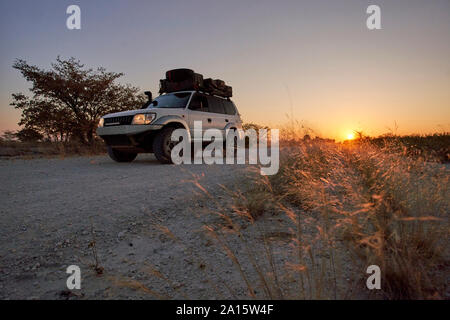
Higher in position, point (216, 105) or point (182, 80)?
point (182, 80)

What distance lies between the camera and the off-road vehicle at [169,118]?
6.02m

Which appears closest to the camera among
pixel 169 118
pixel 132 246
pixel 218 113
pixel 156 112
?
pixel 132 246

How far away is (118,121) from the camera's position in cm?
615

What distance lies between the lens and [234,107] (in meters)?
9.57

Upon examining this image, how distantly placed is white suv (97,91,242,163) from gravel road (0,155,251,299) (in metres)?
2.46

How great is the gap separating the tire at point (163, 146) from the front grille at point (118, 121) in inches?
31.2

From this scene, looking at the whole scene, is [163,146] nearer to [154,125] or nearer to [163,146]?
[163,146]

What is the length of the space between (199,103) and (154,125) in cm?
199

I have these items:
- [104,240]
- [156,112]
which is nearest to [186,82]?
[156,112]

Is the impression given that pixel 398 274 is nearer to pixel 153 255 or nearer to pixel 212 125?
pixel 153 255

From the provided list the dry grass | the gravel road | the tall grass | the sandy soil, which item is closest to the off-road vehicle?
the gravel road

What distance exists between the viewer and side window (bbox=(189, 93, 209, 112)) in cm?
723

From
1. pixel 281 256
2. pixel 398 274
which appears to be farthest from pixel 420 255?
pixel 281 256
